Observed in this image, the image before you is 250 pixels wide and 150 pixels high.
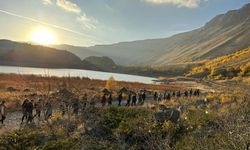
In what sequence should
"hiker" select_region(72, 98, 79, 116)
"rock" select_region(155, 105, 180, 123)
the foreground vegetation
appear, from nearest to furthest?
1. the foreground vegetation
2. "rock" select_region(155, 105, 180, 123)
3. "hiker" select_region(72, 98, 79, 116)

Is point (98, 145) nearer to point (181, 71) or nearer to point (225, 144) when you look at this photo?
point (225, 144)

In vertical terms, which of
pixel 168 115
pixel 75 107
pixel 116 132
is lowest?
pixel 116 132

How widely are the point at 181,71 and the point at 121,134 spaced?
17688cm

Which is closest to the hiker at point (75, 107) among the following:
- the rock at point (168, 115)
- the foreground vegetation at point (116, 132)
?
the foreground vegetation at point (116, 132)

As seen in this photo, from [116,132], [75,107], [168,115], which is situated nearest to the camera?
[116,132]

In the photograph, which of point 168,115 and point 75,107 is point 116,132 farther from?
point 75,107

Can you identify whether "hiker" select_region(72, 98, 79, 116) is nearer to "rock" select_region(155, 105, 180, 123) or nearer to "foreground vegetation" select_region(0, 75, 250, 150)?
"foreground vegetation" select_region(0, 75, 250, 150)

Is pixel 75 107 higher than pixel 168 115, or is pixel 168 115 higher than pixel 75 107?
pixel 168 115

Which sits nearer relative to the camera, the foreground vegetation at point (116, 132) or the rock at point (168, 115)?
the foreground vegetation at point (116, 132)

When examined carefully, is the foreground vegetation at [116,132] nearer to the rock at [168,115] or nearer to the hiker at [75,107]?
the rock at [168,115]

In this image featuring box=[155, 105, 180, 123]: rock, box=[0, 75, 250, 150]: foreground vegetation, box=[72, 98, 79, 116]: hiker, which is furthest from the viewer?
box=[72, 98, 79, 116]: hiker

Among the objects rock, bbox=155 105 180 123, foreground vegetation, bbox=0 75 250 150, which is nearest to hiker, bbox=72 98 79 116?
foreground vegetation, bbox=0 75 250 150

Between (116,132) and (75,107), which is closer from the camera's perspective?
(116,132)

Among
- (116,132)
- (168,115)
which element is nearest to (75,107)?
(116,132)
